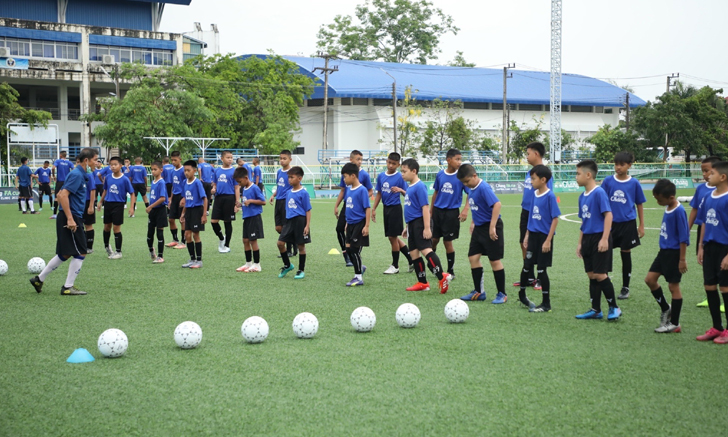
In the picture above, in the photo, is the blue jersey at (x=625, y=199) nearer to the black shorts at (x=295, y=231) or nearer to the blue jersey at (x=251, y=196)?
the black shorts at (x=295, y=231)

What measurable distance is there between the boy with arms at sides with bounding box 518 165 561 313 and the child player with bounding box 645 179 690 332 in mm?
1248

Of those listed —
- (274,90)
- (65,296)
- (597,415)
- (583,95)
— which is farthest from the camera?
(583,95)

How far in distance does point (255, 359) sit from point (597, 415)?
9.75 ft

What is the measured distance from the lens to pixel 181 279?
10758 mm

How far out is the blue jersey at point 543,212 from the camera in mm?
7898

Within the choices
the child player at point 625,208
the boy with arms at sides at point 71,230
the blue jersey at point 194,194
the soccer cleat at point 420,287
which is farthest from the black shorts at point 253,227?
the child player at point 625,208

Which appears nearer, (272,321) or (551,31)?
(272,321)

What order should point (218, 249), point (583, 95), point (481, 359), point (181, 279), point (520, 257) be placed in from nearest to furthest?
1. point (481, 359)
2. point (181, 279)
3. point (520, 257)
4. point (218, 249)
5. point (583, 95)

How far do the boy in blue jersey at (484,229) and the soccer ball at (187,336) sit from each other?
150 inches

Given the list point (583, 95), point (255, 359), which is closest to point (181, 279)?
point (255, 359)

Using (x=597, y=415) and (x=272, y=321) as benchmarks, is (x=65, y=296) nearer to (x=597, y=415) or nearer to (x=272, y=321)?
(x=272, y=321)

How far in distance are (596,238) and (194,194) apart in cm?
747

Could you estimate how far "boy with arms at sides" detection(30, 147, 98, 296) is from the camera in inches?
359

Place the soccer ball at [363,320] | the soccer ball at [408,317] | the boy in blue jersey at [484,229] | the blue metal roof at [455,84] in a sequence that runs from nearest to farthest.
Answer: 1. the soccer ball at [363,320]
2. the soccer ball at [408,317]
3. the boy in blue jersey at [484,229]
4. the blue metal roof at [455,84]
